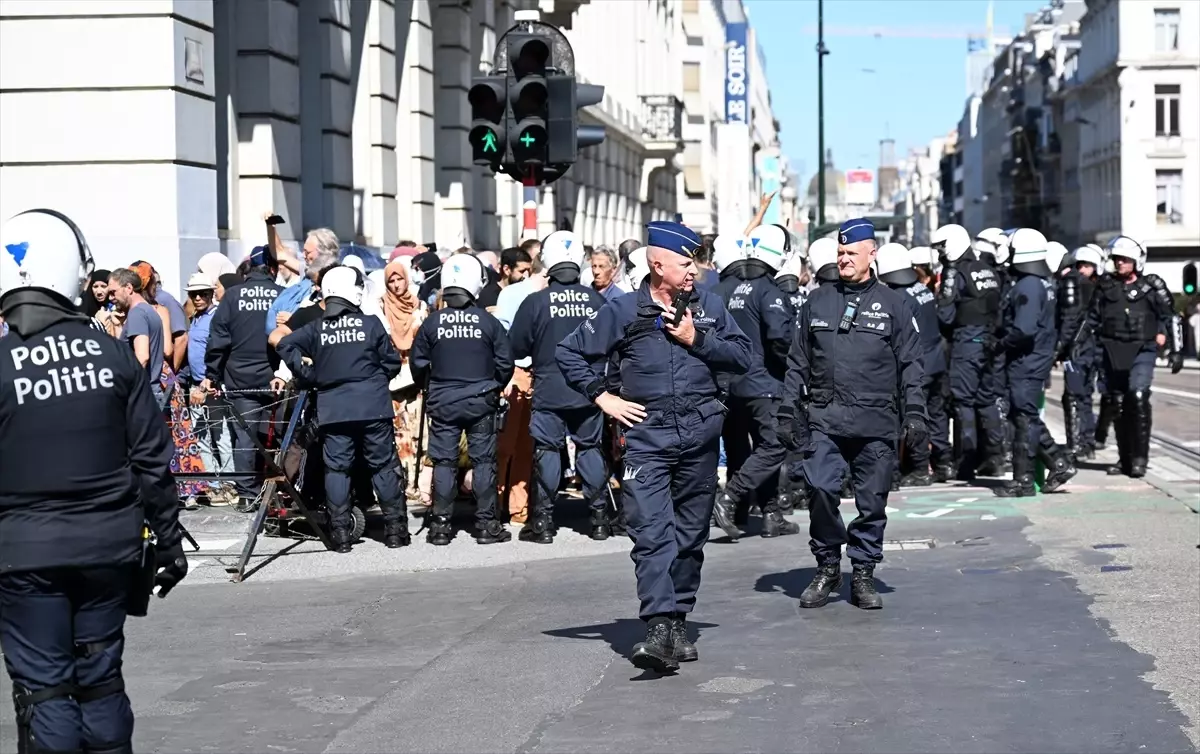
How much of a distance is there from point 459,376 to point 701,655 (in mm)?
4050

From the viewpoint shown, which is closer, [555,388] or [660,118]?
[555,388]

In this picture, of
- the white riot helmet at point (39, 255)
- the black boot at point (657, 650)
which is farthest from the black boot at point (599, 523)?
the white riot helmet at point (39, 255)

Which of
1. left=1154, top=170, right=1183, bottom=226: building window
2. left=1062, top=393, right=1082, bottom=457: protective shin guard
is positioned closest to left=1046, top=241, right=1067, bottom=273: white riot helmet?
left=1062, top=393, right=1082, bottom=457: protective shin guard

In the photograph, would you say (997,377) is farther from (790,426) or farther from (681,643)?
(681,643)

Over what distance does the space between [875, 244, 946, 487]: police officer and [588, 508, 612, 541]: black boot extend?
97.4 inches

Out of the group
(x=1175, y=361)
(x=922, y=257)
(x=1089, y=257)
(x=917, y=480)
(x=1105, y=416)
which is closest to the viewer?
(x=917, y=480)

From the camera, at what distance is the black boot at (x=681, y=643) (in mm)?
8188

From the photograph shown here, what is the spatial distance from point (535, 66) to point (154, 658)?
6770mm

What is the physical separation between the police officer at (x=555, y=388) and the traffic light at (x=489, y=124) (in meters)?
2.03

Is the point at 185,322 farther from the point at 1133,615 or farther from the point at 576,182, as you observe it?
the point at 576,182

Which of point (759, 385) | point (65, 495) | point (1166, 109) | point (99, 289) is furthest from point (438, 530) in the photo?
point (1166, 109)

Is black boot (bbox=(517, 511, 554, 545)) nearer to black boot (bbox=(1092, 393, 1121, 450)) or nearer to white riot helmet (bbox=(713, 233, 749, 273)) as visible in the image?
→ white riot helmet (bbox=(713, 233, 749, 273))

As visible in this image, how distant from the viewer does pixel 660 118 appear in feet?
175

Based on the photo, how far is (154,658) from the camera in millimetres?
8586
